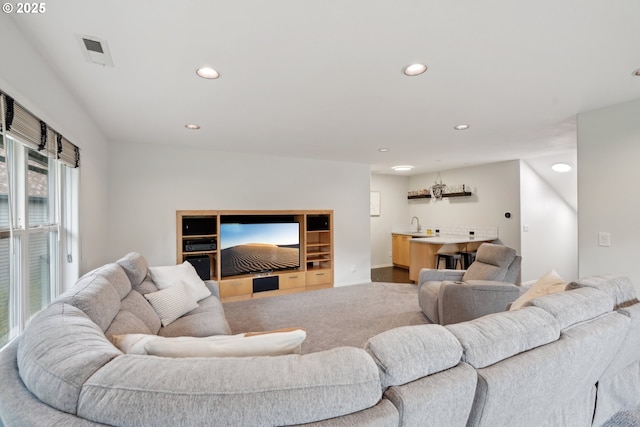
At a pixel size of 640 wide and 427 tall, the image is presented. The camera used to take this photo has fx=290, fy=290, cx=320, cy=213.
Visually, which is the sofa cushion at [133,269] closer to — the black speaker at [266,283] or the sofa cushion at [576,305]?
the black speaker at [266,283]

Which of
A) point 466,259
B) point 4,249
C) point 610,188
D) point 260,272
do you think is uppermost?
point 610,188

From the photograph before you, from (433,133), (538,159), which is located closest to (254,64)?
(433,133)

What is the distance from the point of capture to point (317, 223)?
516 cm

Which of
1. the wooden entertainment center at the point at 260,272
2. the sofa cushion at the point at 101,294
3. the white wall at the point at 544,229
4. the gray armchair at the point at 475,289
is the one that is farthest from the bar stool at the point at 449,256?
the sofa cushion at the point at 101,294

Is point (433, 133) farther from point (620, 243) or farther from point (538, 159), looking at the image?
point (538, 159)

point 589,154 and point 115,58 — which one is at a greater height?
point 115,58

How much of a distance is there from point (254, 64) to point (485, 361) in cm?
198

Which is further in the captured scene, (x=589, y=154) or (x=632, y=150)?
(x=589, y=154)

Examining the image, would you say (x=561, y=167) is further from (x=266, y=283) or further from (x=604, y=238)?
(x=266, y=283)

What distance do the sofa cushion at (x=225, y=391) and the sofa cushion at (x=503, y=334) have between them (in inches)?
17.7

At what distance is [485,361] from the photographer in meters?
1.07

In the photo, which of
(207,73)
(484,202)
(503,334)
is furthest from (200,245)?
(484,202)

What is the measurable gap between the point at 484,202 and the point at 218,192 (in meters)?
5.05

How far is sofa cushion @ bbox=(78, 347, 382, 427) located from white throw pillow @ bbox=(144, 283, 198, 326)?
1751 millimetres
